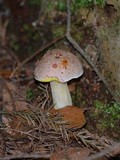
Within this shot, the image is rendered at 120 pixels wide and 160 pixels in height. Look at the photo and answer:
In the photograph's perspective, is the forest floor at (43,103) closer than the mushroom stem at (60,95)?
Yes

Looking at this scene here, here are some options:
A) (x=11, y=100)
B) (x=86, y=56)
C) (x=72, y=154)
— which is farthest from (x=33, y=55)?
(x=72, y=154)

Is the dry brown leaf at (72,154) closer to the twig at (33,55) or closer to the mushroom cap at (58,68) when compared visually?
the mushroom cap at (58,68)

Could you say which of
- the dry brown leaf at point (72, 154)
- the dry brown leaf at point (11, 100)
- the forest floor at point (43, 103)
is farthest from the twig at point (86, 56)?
the dry brown leaf at point (11, 100)

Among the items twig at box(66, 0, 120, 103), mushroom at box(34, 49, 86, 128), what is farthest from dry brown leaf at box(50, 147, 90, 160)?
twig at box(66, 0, 120, 103)

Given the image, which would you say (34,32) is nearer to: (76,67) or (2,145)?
(76,67)

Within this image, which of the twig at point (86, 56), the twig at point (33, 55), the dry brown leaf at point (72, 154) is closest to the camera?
the dry brown leaf at point (72, 154)

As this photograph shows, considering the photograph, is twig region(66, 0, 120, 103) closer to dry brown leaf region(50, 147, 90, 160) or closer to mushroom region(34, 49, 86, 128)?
mushroom region(34, 49, 86, 128)

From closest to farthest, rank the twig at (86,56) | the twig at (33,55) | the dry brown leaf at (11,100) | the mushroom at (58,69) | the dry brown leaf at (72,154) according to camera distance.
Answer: the dry brown leaf at (72,154)
the mushroom at (58,69)
the twig at (86,56)
the dry brown leaf at (11,100)
the twig at (33,55)
